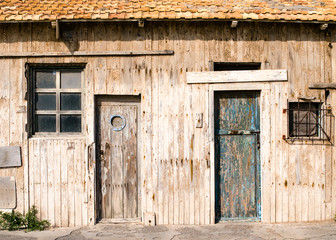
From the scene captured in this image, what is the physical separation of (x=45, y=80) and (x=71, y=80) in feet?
1.63

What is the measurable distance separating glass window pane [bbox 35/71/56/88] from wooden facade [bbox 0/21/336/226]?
232 millimetres

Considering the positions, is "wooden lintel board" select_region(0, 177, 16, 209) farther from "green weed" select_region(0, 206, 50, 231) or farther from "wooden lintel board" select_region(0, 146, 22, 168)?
"wooden lintel board" select_region(0, 146, 22, 168)

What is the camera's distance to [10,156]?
638 cm

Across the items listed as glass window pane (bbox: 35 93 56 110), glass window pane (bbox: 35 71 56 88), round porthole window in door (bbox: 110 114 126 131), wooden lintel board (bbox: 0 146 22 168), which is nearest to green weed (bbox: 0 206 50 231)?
wooden lintel board (bbox: 0 146 22 168)

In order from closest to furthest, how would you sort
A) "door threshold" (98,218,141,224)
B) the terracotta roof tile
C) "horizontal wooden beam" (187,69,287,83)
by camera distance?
1. the terracotta roof tile
2. "horizontal wooden beam" (187,69,287,83)
3. "door threshold" (98,218,141,224)

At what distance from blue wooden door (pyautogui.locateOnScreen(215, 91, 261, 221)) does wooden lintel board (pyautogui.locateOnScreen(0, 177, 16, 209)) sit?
380 cm

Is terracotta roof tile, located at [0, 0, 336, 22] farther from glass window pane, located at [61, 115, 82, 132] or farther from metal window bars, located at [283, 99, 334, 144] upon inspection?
glass window pane, located at [61, 115, 82, 132]

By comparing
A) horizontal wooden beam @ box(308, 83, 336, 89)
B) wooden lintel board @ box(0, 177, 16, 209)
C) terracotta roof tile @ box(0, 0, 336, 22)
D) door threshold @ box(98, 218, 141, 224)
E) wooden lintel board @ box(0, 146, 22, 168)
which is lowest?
door threshold @ box(98, 218, 141, 224)

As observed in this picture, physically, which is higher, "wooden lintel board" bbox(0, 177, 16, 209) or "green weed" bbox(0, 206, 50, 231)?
"wooden lintel board" bbox(0, 177, 16, 209)

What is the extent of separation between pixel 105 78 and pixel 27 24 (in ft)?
5.87

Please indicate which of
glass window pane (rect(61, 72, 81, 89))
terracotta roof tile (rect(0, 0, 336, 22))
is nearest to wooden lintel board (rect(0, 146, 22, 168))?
glass window pane (rect(61, 72, 81, 89))

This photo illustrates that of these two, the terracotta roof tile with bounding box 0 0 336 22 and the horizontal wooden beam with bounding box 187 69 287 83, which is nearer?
the terracotta roof tile with bounding box 0 0 336 22

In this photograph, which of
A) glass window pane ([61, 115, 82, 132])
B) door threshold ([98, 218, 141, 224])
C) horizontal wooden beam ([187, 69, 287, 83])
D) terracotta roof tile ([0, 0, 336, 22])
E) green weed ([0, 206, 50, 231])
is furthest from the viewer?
glass window pane ([61, 115, 82, 132])

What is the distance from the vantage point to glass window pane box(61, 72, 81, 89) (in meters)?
6.57
